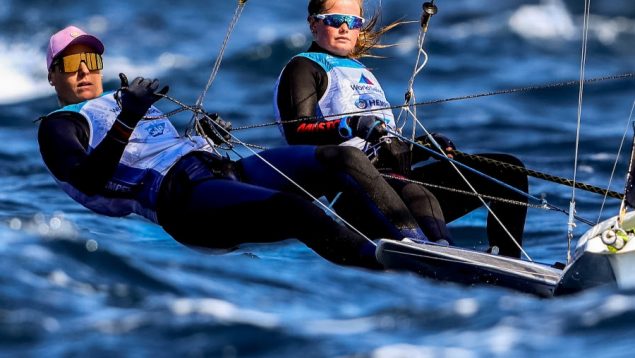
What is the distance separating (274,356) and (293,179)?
1054mm

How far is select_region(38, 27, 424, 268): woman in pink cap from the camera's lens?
4.86 meters

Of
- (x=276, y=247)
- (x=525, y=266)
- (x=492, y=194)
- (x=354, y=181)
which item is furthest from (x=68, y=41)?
(x=525, y=266)

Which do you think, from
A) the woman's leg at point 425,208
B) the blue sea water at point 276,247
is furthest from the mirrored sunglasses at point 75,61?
the woman's leg at point 425,208

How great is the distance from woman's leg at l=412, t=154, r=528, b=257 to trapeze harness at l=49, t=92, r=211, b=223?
0.94 m

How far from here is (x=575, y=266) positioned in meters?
4.54

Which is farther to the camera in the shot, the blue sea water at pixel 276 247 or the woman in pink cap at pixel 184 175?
the woman in pink cap at pixel 184 175

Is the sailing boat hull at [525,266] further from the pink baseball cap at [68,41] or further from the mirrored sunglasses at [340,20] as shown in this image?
the pink baseball cap at [68,41]

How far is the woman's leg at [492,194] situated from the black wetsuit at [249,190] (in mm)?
443

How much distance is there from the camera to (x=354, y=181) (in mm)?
4910

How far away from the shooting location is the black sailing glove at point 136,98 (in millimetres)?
4848

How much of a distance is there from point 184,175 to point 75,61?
70 cm

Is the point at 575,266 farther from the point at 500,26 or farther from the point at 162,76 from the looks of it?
the point at 500,26

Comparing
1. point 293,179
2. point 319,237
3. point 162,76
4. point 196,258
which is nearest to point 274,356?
point 319,237

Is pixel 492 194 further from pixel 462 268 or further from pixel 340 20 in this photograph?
pixel 340 20
